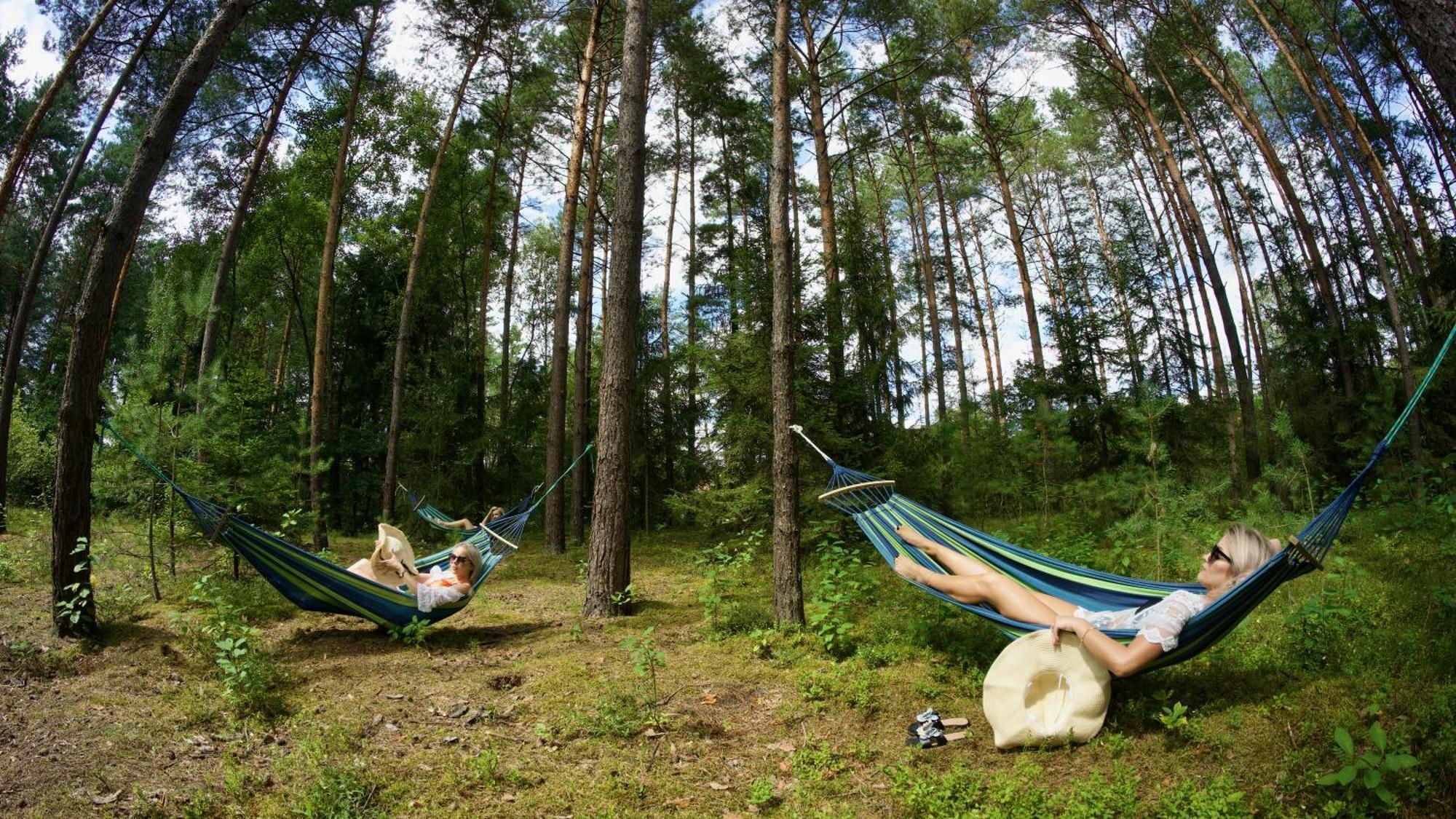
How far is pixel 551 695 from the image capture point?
3.02 meters

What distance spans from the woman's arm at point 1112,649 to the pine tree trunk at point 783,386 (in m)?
1.56

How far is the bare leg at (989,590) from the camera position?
2.68 metres

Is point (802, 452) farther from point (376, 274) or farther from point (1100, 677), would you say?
point (376, 274)

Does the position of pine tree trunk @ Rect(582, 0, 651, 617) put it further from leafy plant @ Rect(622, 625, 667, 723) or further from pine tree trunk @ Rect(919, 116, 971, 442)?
pine tree trunk @ Rect(919, 116, 971, 442)

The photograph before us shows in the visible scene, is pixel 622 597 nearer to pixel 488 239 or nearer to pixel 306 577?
pixel 306 577

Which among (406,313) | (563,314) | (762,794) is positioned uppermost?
(406,313)

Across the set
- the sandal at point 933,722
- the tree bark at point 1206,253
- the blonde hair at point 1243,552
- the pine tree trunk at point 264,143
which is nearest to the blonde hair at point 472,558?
the sandal at point 933,722

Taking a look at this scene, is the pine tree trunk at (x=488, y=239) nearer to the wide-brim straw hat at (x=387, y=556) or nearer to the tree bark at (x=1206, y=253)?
the wide-brim straw hat at (x=387, y=556)

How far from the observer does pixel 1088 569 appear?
313 centimetres

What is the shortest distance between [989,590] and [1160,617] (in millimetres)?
631

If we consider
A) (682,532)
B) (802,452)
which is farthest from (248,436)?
(682,532)

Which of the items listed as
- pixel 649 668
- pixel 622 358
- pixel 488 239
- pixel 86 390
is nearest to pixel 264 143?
pixel 488 239

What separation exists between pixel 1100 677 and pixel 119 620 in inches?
204

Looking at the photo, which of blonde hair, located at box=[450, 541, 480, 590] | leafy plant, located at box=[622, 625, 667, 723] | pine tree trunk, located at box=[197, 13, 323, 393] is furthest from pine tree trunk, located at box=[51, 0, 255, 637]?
pine tree trunk, located at box=[197, 13, 323, 393]
